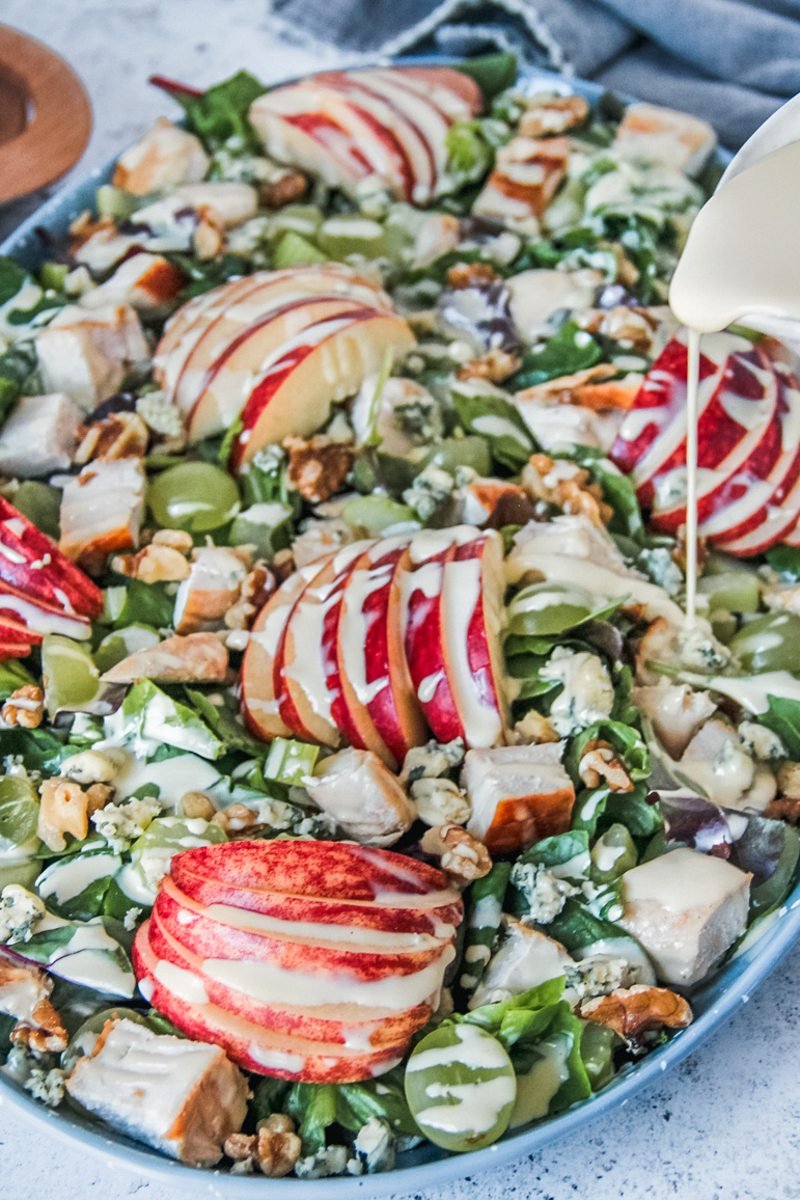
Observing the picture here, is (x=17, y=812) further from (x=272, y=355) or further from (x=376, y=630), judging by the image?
(x=272, y=355)

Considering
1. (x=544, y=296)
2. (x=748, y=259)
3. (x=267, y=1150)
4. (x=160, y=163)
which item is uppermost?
(x=748, y=259)

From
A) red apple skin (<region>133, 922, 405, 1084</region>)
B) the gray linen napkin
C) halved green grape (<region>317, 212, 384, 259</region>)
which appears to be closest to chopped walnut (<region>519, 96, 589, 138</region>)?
the gray linen napkin

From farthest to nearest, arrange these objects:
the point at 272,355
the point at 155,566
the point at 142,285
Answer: the point at 142,285 → the point at 272,355 → the point at 155,566

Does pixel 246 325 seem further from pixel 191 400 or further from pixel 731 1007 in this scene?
pixel 731 1007

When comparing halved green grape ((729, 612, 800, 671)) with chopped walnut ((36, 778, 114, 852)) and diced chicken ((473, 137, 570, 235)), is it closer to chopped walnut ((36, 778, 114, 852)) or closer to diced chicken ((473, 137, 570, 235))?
chopped walnut ((36, 778, 114, 852))

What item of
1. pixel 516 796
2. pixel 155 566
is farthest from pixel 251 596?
pixel 516 796

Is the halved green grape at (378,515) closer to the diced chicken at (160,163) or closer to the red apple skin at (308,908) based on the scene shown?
the red apple skin at (308,908)

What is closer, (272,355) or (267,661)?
(267,661)

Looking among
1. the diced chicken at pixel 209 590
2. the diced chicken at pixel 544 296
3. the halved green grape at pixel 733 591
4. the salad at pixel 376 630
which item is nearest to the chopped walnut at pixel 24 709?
the salad at pixel 376 630

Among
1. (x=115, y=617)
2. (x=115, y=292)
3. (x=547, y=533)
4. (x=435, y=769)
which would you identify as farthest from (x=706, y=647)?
(x=115, y=292)
